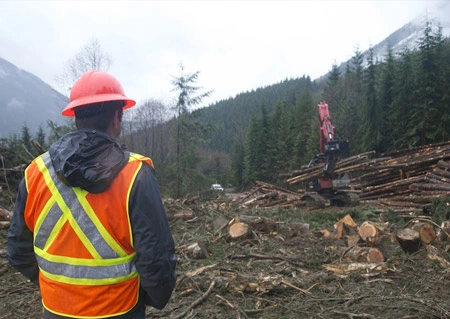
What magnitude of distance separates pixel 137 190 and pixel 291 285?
3.68 metres

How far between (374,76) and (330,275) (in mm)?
40202

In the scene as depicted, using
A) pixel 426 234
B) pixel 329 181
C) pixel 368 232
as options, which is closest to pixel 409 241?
pixel 426 234

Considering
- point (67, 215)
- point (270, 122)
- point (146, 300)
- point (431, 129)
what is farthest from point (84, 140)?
point (270, 122)

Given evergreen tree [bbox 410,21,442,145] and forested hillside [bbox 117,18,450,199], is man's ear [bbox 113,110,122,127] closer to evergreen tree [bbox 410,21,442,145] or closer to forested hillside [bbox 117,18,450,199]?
forested hillside [bbox 117,18,450,199]

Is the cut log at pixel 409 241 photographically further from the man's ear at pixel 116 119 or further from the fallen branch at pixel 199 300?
the man's ear at pixel 116 119

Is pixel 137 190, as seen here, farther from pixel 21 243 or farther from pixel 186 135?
pixel 186 135

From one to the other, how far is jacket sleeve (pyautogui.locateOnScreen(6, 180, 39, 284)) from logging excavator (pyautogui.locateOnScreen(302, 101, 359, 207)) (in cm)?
1201

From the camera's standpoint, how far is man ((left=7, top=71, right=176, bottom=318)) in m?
1.68

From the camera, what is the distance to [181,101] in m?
22.2

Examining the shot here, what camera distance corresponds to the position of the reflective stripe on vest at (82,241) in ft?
5.53

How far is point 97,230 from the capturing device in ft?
5.52

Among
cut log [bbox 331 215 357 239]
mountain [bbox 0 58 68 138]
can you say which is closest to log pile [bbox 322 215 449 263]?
cut log [bbox 331 215 357 239]

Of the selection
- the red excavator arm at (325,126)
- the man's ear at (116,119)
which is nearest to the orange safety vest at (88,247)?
the man's ear at (116,119)

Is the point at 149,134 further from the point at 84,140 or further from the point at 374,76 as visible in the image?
the point at 84,140
